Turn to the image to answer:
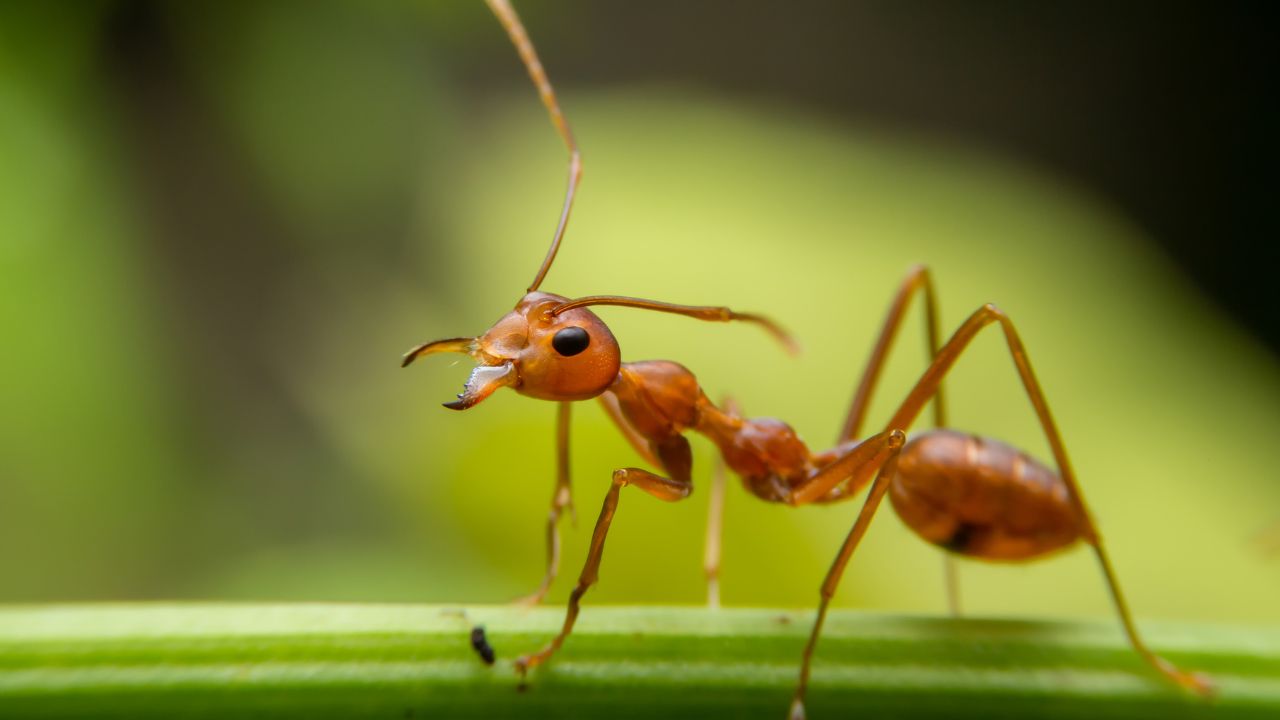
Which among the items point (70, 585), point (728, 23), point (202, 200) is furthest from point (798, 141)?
point (202, 200)

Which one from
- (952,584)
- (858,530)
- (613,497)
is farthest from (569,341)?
(952,584)

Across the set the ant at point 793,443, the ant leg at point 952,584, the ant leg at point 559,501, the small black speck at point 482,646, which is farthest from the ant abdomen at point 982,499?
the small black speck at point 482,646

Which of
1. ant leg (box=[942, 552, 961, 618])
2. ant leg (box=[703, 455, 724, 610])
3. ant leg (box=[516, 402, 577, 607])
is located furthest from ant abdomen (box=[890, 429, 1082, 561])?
ant leg (box=[516, 402, 577, 607])

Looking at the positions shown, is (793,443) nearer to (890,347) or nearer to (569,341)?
(890,347)

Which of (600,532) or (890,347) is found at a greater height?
(890,347)

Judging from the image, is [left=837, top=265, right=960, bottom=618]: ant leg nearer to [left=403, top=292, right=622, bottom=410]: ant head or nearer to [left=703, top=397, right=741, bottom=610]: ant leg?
[left=703, top=397, right=741, bottom=610]: ant leg

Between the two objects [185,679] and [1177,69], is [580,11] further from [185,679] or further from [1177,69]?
[185,679]
